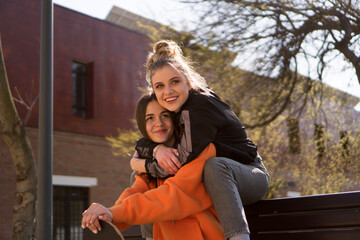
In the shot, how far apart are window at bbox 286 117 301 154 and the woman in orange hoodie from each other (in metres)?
8.27

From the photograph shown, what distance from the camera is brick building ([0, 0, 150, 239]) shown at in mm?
14234

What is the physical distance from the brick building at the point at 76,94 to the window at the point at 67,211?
3 centimetres

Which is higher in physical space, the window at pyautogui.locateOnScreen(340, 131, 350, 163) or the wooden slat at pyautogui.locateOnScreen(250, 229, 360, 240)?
the window at pyautogui.locateOnScreen(340, 131, 350, 163)

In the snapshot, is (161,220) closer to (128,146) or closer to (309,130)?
(309,130)

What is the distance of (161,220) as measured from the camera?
7.84 ft

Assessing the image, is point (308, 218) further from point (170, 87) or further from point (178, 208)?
point (170, 87)

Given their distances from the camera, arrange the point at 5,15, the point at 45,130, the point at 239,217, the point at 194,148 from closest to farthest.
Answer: the point at 239,217, the point at 194,148, the point at 45,130, the point at 5,15

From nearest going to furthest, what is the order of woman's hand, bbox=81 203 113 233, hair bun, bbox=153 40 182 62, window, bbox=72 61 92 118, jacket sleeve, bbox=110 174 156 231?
woman's hand, bbox=81 203 113 233
jacket sleeve, bbox=110 174 156 231
hair bun, bbox=153 40 182 62
window, bbox=72 61 92 118

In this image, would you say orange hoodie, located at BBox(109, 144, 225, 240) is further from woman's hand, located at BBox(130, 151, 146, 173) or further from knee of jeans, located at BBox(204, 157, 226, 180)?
woman's hand, located at BBox(130, 151, 146, 173)

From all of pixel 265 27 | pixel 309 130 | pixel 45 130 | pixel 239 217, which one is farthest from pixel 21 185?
pixel 239 217

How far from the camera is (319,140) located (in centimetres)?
1005

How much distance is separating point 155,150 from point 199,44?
310 inches

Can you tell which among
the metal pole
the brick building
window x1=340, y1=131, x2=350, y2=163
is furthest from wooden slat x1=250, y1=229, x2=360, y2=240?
the brick building

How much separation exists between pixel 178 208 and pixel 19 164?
6.93 m
